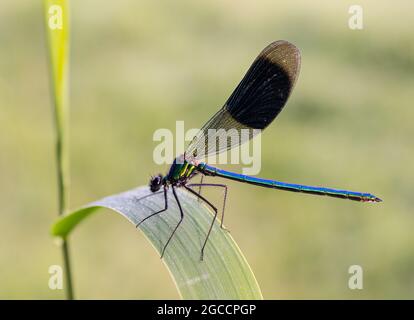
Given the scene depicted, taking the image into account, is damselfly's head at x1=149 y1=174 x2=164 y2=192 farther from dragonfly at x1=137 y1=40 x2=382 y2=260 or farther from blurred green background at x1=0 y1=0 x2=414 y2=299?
blurred green background at x1=0 y1=0 x2=414 y2=299

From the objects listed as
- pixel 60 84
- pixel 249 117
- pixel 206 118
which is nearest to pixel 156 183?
pixel 249 117

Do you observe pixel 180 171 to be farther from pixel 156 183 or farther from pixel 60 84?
pixel 60 84

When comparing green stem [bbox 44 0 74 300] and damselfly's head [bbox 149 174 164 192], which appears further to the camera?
damselfly's head [bbox 149 174 164 192]

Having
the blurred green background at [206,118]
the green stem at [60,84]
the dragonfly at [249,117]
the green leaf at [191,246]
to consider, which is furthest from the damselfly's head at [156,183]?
the blurred green background at [206,118]

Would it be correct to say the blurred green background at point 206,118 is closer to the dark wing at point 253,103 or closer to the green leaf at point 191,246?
the dark wing at point 253,103

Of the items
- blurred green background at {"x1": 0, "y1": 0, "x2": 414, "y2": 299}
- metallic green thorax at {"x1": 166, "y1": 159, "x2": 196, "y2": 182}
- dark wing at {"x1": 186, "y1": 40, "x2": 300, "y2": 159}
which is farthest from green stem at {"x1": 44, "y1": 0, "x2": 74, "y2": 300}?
blurred green background at {"x1": 0, "y1": 0, "x2": 414, "y2": 299}
